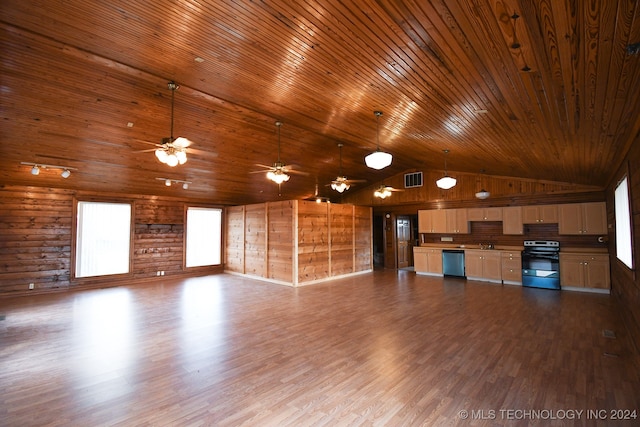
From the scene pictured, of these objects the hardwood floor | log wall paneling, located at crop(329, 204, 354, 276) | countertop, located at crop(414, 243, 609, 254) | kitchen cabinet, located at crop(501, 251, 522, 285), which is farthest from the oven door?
log wall paneling, located at crop(329, 204, 354, 276)

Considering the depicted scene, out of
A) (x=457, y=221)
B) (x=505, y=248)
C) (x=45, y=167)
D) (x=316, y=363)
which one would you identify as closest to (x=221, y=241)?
(x=45, y=167)

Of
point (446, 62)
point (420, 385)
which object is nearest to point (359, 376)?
point (420, 385)

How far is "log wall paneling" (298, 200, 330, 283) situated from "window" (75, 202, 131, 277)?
15.9ft

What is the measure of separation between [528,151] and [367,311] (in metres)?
3.81

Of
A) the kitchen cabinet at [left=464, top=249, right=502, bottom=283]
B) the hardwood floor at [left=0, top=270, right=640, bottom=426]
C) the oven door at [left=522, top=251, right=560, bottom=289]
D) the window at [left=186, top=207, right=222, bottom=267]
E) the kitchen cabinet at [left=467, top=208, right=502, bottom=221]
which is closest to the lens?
the hardwood floor at [left=0, top=270, right=640, bottom=426]

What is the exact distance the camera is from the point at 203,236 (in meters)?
10.1

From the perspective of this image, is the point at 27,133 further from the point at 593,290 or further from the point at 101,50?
Answer: the point at 593,290

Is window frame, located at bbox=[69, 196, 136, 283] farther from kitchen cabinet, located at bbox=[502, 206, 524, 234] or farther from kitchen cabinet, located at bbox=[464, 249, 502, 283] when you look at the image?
kitchen cabinet, located at bbox=[502, 206, 524, 234]

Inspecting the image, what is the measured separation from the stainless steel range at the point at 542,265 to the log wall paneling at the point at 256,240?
682cm

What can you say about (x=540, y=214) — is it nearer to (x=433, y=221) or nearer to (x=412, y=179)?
(x=433, y=221)

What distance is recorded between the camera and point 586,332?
4184 mm

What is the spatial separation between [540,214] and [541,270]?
1.47 meters

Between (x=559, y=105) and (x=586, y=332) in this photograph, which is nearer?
(x=559, y=105)

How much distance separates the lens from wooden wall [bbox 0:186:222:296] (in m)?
6.82
